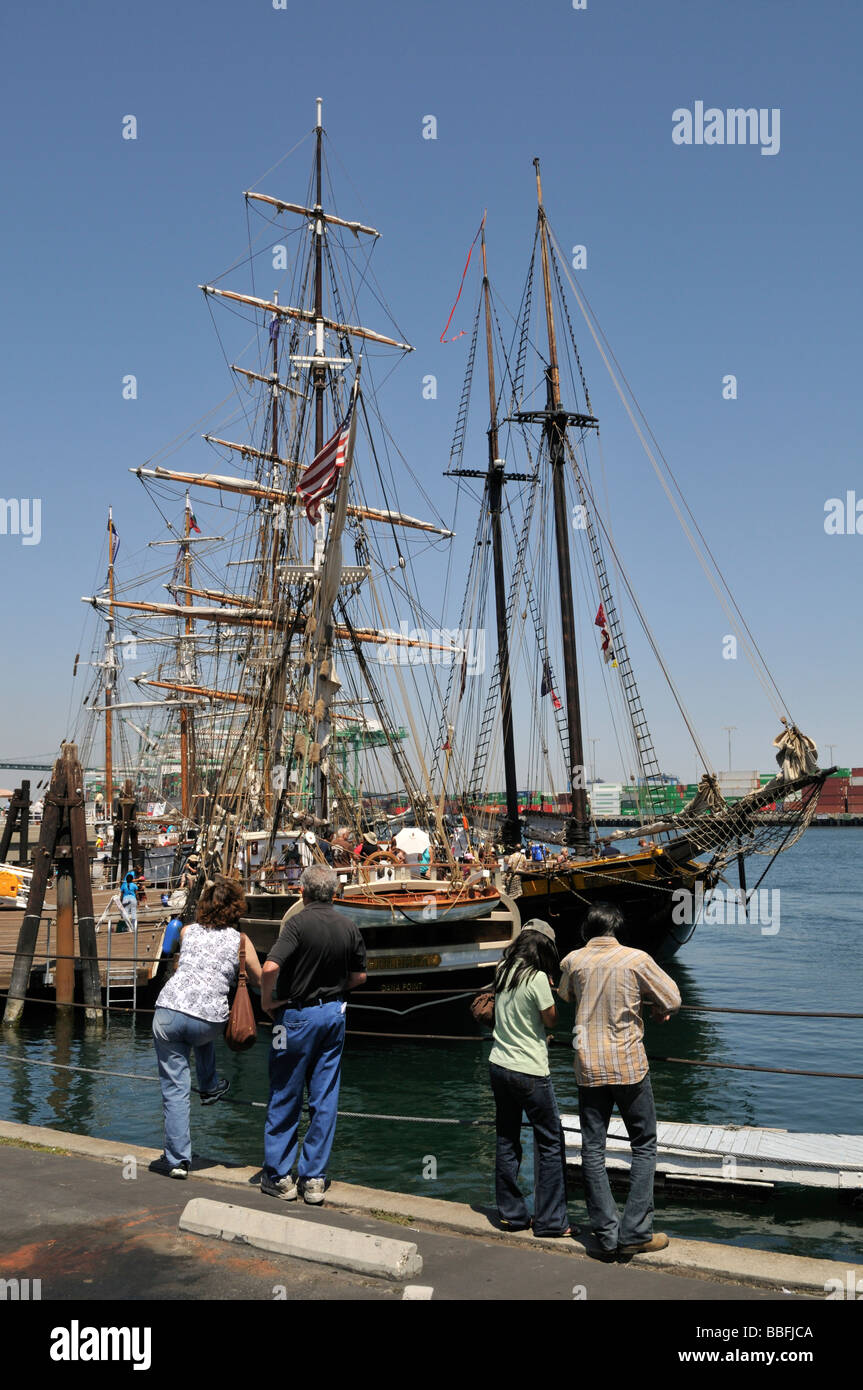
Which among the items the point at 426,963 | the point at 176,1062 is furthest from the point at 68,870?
the point at 176,1062

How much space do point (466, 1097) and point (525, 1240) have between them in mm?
9831

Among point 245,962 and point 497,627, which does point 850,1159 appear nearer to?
point 245,962

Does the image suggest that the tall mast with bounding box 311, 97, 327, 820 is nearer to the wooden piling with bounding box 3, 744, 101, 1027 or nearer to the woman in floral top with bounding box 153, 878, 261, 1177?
the wooden piling with bounding box 3, 744, 101, 1027

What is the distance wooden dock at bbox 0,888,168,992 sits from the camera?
2089cm

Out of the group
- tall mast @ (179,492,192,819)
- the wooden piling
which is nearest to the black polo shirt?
the wooden piling

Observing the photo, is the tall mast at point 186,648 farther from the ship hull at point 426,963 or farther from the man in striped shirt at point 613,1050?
the man in striped shirt at point 613,1050

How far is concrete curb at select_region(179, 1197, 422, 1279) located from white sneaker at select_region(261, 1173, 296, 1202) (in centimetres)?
89

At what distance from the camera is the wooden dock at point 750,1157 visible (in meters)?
8.62

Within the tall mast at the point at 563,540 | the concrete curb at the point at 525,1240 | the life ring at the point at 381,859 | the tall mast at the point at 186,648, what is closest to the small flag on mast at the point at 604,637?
the tall mast at the point at 563,540

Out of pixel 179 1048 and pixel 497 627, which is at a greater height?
pixel 497 627

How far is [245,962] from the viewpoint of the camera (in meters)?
6.90

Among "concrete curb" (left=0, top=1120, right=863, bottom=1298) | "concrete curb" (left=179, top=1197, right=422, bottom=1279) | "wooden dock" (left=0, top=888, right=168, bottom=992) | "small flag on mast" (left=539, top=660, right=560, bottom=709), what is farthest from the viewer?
"small flag on mast" (left=539, top=660, right=560, bottom=709)

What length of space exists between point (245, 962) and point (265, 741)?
1853 cm
